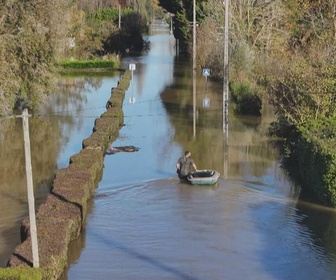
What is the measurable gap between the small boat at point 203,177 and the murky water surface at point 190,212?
251 millimetres

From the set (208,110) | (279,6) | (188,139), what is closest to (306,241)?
(188,139)

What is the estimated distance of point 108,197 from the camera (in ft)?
67.7

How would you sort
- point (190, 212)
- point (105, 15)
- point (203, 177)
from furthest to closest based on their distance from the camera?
1. point (105, 15)
2. point (203, 177)
3. point (190, 212)

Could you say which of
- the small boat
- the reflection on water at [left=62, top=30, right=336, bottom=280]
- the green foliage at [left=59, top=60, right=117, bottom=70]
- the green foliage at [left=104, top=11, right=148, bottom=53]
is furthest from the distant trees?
the green foliage at [left=104, top=11, right=148, bottom=53]

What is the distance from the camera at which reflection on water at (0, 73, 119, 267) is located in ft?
62.4

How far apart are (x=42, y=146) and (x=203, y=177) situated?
33.3 ft

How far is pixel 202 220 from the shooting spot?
1825 centimetres

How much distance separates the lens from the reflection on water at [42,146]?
19.0m

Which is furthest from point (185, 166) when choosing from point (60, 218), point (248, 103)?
point (248, 103)

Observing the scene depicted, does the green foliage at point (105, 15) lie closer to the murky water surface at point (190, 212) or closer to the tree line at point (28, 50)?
the tree line at point (28, 50)

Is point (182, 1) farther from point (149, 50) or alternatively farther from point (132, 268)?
point (132, 268)

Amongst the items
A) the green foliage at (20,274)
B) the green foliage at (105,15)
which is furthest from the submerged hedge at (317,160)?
the green foliage at (105,15)

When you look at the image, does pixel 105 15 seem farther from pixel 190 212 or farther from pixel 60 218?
pixel 60 218

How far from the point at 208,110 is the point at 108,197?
1868 centimetres
